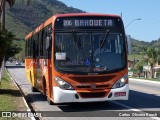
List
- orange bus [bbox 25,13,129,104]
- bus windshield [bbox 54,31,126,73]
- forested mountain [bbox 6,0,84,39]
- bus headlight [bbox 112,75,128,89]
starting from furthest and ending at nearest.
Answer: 1. forested mountain [bbox 6,0,84,39]
2. bus headlight [bbox 112,75,128,89]
3. bus windshield [bbox 54,31,126,73]
4. orange bus [bbox 25,13,129,104]

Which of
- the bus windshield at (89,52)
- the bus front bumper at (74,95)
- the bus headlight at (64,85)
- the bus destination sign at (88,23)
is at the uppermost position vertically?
→ the bus destination sign at (88,23)

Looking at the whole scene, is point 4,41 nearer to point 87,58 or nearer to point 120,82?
point 87,58

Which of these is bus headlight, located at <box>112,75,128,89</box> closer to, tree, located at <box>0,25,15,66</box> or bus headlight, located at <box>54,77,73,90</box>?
bus headlight, located at <box>54,77,73,90</box>

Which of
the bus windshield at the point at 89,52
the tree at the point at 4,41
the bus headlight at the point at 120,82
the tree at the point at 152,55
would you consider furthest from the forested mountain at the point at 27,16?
the bus headlight at the point at 120,82

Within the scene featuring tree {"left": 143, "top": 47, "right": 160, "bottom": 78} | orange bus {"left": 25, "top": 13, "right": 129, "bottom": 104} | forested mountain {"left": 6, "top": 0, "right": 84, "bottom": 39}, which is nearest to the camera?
orange bus {"left": 25, "top": 13, "right": 129, "bottom": 104}

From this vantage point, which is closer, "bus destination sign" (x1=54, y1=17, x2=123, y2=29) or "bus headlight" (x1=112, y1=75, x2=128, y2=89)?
"bus headlight" (x1=112, y1=75, x2=128, y2=89)

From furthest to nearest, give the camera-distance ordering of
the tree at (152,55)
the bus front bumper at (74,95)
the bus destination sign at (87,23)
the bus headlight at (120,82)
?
1. the tree at (152,55)
2. the bus destination sign at (87,23)
3. the bus headlight at (120,82)
4. the bus front bumper at (74,95)

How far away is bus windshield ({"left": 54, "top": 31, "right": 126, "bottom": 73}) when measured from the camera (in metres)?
13.0

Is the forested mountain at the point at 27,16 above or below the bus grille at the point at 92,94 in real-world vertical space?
above

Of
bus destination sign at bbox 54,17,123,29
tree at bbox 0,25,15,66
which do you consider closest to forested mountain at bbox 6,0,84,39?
tree at bbox 0,25,15,66

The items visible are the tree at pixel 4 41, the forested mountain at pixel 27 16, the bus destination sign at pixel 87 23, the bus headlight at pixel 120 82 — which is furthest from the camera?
the forested mountain at pixel 27 16

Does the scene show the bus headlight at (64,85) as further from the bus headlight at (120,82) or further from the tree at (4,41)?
the tree at (4,41)

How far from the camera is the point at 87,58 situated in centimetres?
1305

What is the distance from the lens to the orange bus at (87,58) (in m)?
12.8
